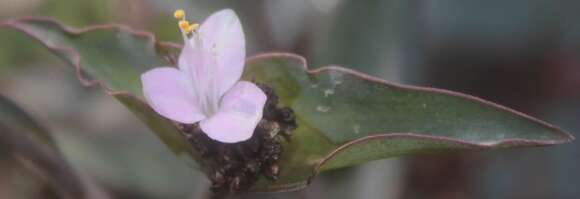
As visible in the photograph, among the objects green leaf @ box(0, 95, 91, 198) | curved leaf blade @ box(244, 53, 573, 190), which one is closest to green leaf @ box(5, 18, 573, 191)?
curved leaf blade @ box(244, 53, 573, 190)

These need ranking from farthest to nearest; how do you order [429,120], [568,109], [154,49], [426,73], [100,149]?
[568,109], [426,73], [100,149], [154,49], [429,120]

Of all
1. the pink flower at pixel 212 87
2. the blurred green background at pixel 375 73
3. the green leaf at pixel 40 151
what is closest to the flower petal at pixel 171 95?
the pink flower at pixel 212 87

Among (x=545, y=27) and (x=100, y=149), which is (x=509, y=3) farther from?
(x=100, y=149)

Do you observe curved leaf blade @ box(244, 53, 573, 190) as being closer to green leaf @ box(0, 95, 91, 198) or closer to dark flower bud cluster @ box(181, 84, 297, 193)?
dark flower bud cluster @ box(181, 84, 297, 193)

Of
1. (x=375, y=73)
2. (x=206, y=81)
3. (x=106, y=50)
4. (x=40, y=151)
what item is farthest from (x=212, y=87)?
(x=375, y=73)

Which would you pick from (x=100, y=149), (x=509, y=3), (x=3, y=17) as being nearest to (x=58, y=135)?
(x=100, y=149)

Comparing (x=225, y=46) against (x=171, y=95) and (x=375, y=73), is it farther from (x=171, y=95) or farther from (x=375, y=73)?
(x=375, y=73)
